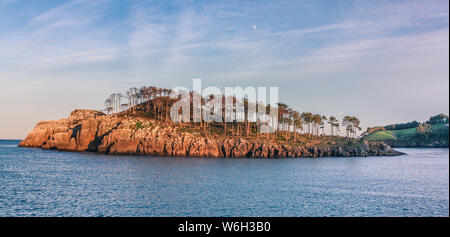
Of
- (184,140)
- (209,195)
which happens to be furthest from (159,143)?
(209,195)

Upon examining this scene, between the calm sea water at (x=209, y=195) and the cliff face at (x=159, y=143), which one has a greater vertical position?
the cliff face at (x=159, y=143)

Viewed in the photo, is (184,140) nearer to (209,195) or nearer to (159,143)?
(159,143)

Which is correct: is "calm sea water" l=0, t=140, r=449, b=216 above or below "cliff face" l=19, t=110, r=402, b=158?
below

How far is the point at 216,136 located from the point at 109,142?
48.6 meters

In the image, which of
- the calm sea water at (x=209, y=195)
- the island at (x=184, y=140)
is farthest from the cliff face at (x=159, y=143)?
the calm sea water at (x=209, y=195)

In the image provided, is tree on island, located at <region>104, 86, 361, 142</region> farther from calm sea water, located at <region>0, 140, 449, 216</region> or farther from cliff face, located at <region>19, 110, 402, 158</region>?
calm sea water, located at <region>0, 140, 449, 216</region>

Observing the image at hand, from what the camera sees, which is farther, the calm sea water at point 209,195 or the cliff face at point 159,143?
the cliff face at point 159,143

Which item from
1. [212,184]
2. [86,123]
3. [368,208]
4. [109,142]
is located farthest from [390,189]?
[86,123]

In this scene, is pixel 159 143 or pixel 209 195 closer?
pixel 209 195

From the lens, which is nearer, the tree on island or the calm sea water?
the calm sea water

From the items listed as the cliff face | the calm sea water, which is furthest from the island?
the calm sea water

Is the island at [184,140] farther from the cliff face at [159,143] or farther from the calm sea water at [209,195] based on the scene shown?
the calm sea water at [209,195]
